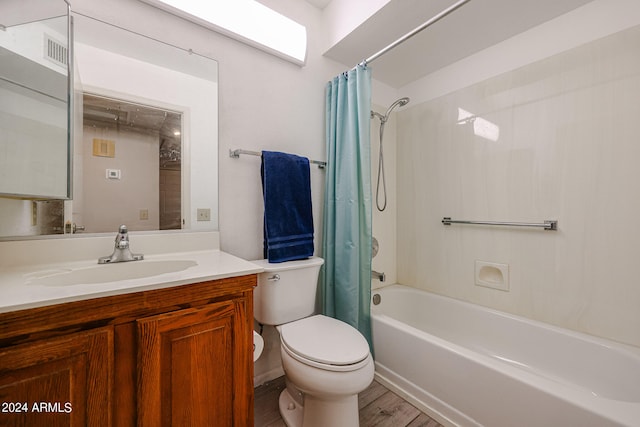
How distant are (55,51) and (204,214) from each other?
2.85ft

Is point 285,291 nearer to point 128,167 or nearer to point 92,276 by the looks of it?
point 92,276

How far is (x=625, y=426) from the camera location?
822mm

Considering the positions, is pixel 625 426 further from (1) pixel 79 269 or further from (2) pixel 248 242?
(1) pixel 79 269

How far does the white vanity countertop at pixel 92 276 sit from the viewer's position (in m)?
0.63

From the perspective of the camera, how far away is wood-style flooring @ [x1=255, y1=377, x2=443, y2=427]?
4.25 feet

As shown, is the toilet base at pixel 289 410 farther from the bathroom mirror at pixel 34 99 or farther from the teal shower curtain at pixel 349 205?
the bathroom mirror at pixel 34 99

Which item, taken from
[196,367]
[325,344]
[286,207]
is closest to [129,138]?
[286,207]

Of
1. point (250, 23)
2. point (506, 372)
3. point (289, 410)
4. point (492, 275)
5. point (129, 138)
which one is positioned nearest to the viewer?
point (506, 372)

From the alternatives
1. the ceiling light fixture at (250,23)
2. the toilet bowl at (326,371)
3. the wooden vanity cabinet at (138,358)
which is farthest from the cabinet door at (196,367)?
the ceiling light fixture at (250,23)

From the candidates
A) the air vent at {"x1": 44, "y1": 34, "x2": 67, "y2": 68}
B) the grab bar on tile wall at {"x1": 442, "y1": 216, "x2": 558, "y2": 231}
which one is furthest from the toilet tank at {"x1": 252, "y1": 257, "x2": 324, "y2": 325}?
the air vent at {"x1": 44, "y1": 34, "x2": 67, "y2": 68}

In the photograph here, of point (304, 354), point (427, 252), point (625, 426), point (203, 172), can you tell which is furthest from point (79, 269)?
point (427, 252)

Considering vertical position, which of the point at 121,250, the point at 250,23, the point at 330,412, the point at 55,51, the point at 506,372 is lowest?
the point at 330,412

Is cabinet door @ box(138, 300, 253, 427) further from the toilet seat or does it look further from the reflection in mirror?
the reflection in mirror

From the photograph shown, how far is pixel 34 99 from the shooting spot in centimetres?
100
